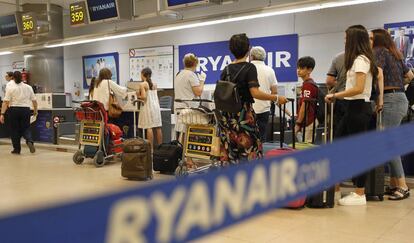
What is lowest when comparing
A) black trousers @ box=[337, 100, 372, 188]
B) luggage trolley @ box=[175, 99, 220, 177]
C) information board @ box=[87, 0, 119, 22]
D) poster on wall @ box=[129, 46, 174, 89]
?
luggage trolley @ box=[175, 99, 220, 177]

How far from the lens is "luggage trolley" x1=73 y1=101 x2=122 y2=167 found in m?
5.91

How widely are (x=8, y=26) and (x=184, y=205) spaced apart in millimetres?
10039

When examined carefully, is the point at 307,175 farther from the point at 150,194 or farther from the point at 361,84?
the point at 361,84

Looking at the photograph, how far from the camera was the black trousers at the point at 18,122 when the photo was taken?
728 cm

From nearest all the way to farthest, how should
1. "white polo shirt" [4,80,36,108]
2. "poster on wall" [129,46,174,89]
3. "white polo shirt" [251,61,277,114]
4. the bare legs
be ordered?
1. "white polo shirt" [251,61,277,114]
2. the bare legs
3. "white polo shirt" [4,80,36,108]
4. "poster on wall" [129,46,174,89]

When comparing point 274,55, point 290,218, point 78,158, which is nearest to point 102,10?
point 78,158

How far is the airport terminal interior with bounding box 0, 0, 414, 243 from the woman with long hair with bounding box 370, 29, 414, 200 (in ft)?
0.04

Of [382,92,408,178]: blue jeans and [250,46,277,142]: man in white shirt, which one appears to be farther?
[250,46,277,142]: man in white shirt

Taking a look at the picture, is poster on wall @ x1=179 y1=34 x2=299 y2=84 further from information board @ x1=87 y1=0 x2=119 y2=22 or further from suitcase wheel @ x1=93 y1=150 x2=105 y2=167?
suitcase wheel @ x1=93 y1=150 x2=105 y2=167

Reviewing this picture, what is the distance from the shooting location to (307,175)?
1.02 meters

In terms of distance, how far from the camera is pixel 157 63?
9.96 m

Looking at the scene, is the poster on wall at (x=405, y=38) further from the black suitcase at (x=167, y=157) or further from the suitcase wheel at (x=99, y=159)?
the suitcase wheel at (x=99, y=159)

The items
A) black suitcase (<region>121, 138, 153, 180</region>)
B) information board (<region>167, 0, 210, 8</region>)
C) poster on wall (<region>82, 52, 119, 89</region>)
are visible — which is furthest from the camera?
poster on wall (<region>82, 52, 119, 89</region>)

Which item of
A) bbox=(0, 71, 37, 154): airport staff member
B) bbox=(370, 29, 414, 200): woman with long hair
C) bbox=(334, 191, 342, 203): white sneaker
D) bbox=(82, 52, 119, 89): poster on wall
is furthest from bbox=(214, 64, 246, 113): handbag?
bbox=(82, 52, 119, 89): poster on wall
